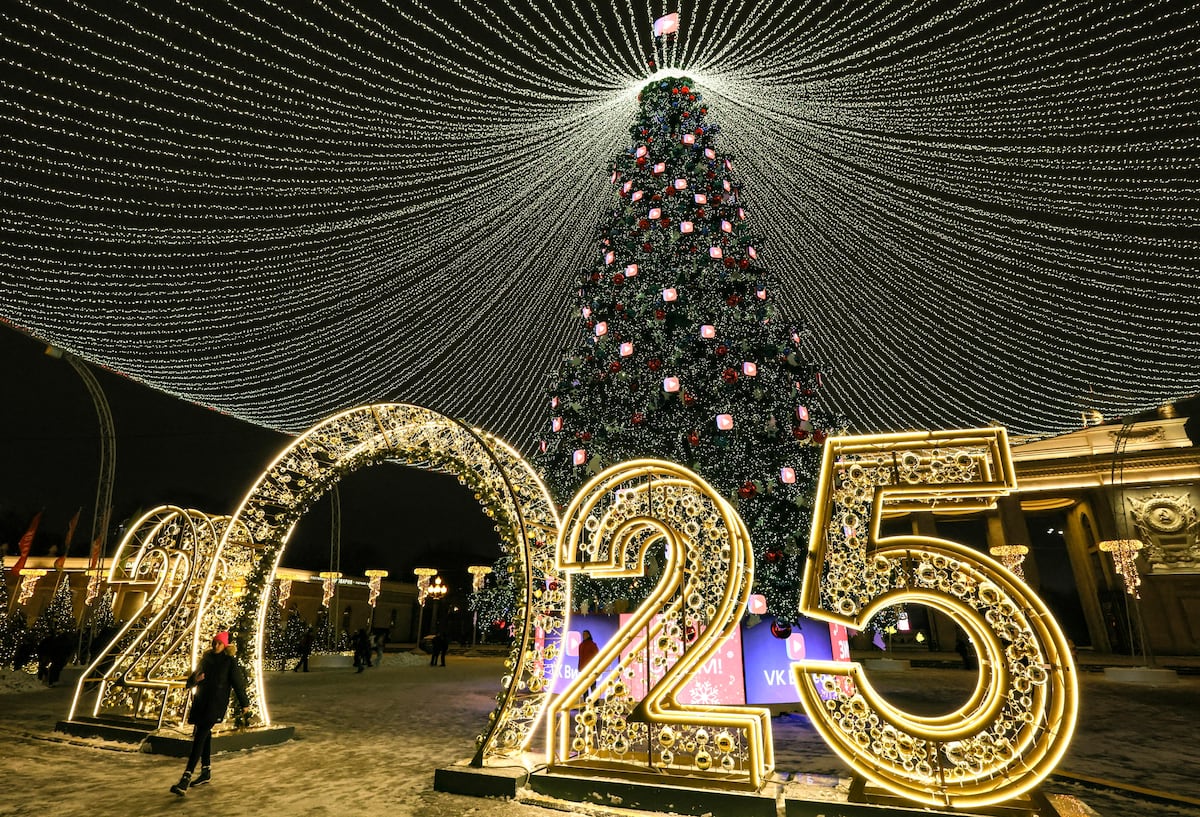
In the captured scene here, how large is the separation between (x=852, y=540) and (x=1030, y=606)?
1.19 m

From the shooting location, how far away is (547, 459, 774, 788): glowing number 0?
5020 mm

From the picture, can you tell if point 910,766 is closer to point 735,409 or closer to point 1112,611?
point 735,409

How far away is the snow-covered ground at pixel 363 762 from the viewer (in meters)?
5.08

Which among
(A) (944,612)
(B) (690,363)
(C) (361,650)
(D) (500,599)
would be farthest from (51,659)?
(A) (944,612)

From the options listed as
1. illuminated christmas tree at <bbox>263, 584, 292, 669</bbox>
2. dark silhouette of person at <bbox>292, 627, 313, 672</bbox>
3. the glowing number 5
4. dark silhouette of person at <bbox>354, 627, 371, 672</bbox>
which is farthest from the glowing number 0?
illuminated christmas tree at <bbox>263, 584, 292, 669</bbox>

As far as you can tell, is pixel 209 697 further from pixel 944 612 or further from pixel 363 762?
pixel 944 612

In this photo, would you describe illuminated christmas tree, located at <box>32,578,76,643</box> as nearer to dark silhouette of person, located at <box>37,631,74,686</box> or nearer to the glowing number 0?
dark silhouette of person, located at <box>37,631,74,686</box>

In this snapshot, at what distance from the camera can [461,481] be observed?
6.79 metres

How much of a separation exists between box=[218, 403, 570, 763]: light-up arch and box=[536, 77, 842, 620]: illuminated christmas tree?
485cm

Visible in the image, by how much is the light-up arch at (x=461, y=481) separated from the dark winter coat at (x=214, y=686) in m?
0.97

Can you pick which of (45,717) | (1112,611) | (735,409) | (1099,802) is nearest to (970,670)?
(1112,611)

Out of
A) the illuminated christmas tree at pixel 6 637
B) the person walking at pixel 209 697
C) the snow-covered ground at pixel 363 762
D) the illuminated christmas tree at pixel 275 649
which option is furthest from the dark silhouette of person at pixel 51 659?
the person walking at pixel 209 697

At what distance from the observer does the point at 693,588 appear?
523 centimetres

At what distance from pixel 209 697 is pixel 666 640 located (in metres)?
4.59
